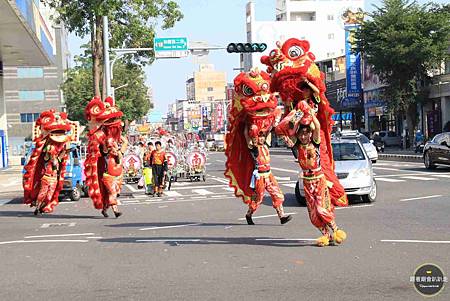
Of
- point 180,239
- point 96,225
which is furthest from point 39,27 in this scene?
point 180,239

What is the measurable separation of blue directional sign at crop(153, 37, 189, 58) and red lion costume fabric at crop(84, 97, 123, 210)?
14.9 meters

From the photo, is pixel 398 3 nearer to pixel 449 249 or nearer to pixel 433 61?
pixel 433 61

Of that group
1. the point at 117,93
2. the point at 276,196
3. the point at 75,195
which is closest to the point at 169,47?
the point at 75,195

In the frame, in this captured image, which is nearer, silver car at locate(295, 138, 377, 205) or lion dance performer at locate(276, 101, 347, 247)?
lion dance performer at locate(276, 101, 347, 247)

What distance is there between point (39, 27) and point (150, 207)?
714 inches

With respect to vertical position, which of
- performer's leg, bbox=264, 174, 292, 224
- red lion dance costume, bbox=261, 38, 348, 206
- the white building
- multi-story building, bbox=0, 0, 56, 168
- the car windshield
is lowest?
performer's leg, bbox=264, 174, 292, 224

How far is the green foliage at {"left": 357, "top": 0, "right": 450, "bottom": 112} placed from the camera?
162 feet

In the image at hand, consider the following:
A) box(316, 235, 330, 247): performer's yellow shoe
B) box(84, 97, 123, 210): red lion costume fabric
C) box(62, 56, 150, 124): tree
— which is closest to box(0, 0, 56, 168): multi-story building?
box(84, 97, 123, 210): red lion costume fabric

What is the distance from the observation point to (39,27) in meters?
34.2

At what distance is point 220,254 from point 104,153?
670 cm

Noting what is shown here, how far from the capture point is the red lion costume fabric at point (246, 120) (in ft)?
42.3

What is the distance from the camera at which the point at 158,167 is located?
22.6 meters

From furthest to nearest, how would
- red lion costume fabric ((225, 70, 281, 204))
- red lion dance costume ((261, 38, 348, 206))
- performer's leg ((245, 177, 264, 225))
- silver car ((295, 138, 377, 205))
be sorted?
silver car ((295, 138, 377, 205)) < performer's leg ((245, 177, 264, 225)) < red lion costume fabric ((225, 70, 281, 204)) < red lion dance costume ((261, 38, 348, 206))

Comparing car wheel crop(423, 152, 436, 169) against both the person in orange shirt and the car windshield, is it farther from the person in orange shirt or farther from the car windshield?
the person in orange shirt
